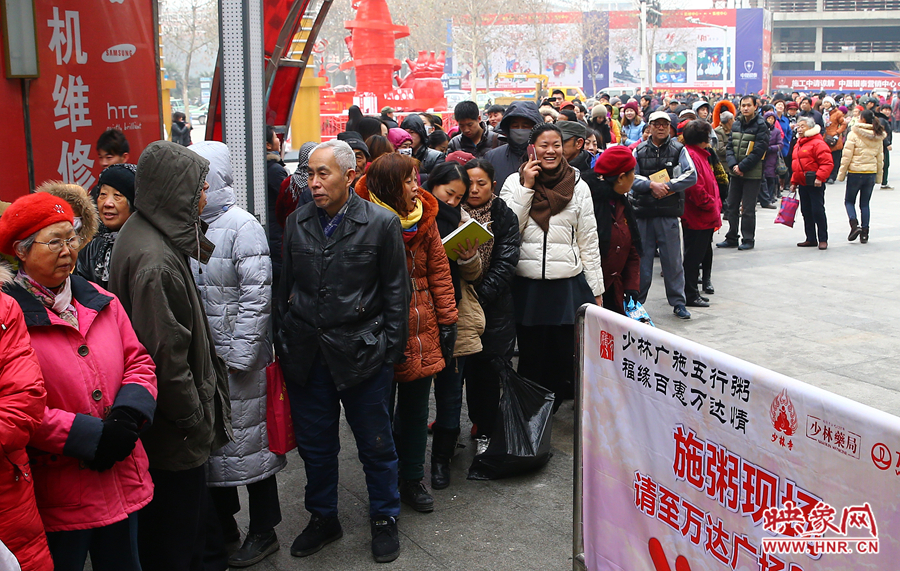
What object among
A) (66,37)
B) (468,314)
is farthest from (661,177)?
(66,37)

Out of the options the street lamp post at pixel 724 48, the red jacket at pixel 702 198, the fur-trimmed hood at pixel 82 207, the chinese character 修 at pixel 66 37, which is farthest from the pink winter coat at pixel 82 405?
the street lamp post at pixel 724 48

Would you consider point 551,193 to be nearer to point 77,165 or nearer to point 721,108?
point 77,165

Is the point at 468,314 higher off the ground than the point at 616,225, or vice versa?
the point at 616,225

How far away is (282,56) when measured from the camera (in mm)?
6957

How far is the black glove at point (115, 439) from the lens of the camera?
99.0 inches

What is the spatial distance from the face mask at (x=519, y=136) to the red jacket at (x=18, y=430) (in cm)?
441

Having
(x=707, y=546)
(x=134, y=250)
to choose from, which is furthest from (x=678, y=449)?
(x=134, y=250)

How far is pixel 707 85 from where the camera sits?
66000mm

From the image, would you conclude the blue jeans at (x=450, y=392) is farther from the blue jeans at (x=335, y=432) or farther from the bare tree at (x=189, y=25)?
the bare tree at (x=189, y=25)

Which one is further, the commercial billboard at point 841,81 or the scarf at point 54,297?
the commercial billboard at point 841,81

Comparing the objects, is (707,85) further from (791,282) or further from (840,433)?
(840,433)

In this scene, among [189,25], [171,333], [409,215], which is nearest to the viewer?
[171,333]

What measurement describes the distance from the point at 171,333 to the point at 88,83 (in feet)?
12.1

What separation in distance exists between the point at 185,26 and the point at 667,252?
46996 millimetres
